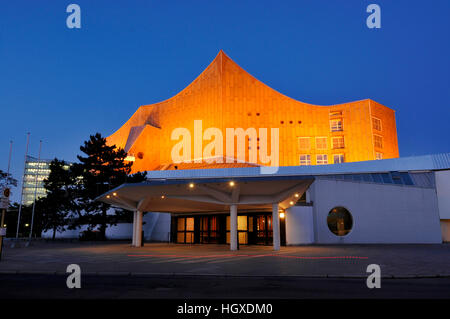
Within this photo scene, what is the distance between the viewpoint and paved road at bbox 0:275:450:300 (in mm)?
6539

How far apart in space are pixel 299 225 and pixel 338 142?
2204 centimetres

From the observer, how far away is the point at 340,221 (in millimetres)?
27172

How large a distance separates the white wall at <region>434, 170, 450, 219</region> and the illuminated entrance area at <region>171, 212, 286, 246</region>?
13.3 metres

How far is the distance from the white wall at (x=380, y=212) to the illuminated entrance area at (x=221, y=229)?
5.48 m

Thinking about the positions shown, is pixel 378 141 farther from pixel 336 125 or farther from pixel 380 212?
pixel 380 212

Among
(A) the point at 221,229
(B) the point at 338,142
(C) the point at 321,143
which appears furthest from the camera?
(C) the point at 321,143

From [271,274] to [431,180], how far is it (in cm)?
2369

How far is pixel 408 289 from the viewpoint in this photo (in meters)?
7.22

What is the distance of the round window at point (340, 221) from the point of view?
26922mm

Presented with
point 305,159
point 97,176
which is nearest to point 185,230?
point 97,176

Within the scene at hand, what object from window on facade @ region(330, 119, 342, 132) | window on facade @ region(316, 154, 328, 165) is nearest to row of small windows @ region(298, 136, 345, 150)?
window on facade @ region(316, 154, 328, 165)

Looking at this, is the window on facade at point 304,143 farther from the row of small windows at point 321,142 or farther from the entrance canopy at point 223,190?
the entrance canopy at point 223,190

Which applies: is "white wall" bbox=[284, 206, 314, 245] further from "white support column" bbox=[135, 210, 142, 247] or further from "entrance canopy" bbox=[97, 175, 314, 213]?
"white support column" bbox=[135, 210, 142, 247]
